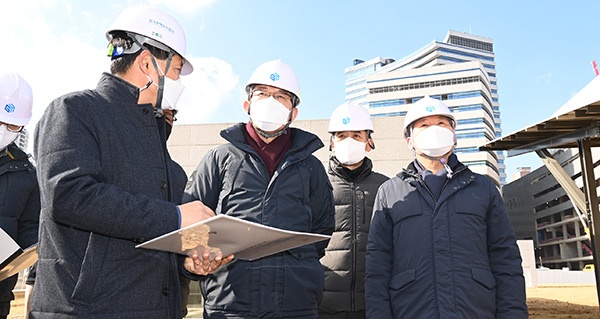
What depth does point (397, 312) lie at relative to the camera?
2.65 meters

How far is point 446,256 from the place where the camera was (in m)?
2.60

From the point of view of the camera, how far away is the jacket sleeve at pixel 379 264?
8.68ft

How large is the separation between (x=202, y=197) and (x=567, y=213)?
7390 centimetres

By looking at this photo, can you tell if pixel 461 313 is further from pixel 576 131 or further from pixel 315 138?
pixel 576 131

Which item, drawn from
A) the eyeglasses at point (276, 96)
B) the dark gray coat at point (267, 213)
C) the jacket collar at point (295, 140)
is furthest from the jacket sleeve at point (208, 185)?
the eyeglasses at point (276, 96)

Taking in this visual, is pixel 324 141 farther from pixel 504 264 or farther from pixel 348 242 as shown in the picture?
pixel 504 264

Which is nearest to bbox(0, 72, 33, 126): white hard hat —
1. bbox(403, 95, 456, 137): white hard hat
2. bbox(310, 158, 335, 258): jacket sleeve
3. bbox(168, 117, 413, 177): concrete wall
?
bbox(310, 158, 335, 258): jacket sleeve

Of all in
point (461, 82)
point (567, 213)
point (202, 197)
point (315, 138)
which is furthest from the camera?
point (461, 82)

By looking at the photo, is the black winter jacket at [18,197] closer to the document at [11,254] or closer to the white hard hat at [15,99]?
the white hard hat at [15,99]

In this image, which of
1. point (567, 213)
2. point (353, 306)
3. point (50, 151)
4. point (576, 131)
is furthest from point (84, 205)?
point (567, 213)

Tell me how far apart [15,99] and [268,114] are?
2008 millimetres

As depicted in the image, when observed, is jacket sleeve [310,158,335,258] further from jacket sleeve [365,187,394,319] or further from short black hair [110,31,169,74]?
short black hair [110,31,169,74]

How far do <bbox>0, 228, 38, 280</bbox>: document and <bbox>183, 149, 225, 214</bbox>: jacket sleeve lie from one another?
0.79 m

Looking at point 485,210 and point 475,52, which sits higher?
point 475,52
